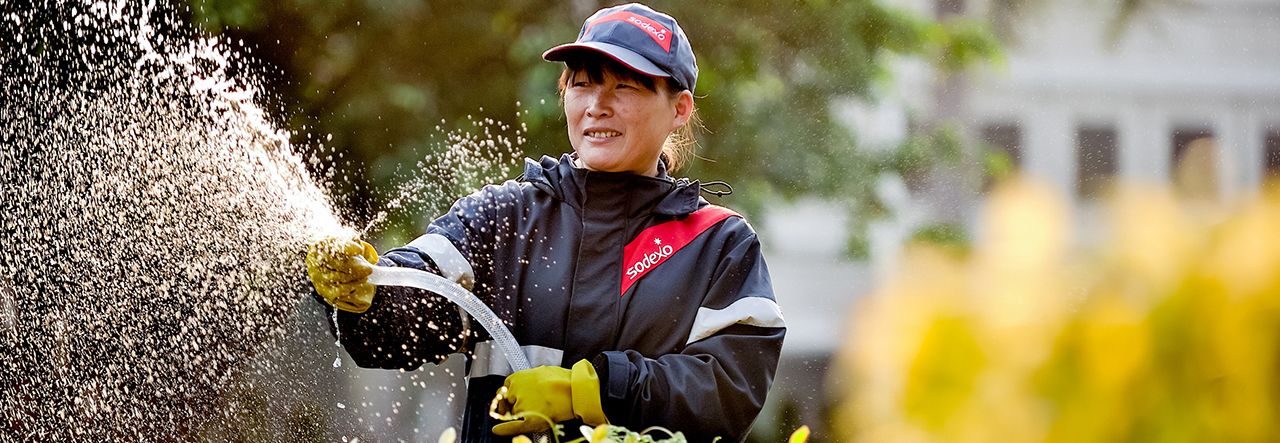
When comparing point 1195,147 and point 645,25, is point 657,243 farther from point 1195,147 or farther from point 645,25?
point 1195,147

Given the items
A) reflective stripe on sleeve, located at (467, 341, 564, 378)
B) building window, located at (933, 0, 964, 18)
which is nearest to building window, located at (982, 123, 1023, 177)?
building window, located at (933, 0, 964, 18)

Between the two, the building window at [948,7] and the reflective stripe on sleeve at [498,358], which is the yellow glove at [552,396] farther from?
the building window at [948,7]

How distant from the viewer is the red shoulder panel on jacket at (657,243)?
1.88 m

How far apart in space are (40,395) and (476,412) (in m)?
2.86

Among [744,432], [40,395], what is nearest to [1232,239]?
[744,432]

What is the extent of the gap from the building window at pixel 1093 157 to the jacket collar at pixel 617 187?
167 inches

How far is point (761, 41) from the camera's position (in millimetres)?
4742

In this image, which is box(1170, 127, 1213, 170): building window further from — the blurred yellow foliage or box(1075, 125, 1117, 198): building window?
the blurred yellow foliage

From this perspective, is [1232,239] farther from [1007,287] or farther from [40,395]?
[40,395]

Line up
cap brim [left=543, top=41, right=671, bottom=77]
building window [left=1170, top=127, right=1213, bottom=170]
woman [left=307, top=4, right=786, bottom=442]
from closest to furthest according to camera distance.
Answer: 1. woman [left=307, top=4, right=786, bottom=442]
2. cap brim [left=543, top=41, right=671, bottom=77]
3. building window [left=1170, top=127, right=1213, bottom=170]

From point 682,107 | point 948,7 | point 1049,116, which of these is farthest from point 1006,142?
point 682,107

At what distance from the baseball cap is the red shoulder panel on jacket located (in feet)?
0.73

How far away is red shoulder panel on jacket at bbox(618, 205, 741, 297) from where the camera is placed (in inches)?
74.2

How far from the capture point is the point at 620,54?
6.13 feet
